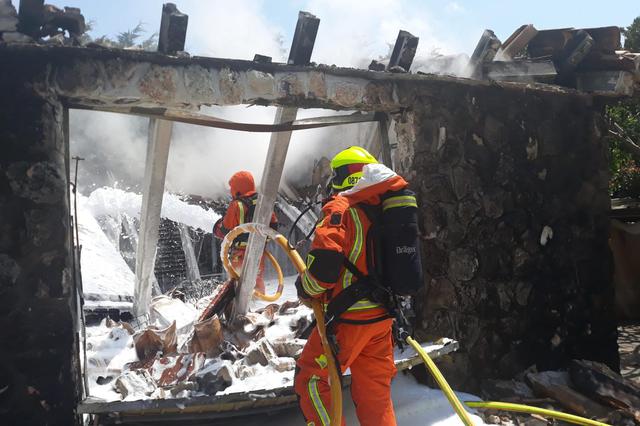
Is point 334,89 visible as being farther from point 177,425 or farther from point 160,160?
point 177,425

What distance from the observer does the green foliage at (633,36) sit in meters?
13.4

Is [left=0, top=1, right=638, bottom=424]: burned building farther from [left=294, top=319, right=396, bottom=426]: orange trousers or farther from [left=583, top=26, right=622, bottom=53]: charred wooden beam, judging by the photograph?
[left=294, top=319, right=396, bottom=426]: orange trousers

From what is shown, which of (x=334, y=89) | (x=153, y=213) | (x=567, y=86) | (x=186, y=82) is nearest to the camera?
(x=186, y=82)

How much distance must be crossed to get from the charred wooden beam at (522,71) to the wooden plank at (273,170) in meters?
1.83

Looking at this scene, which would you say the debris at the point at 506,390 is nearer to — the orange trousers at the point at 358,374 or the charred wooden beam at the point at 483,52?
the orange trousers at the point at 358,374

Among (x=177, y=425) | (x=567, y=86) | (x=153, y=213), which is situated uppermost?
(x=567, y=86)

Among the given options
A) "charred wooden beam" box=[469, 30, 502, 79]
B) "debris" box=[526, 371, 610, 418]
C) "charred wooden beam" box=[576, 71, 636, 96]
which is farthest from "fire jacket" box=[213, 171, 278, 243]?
"charred wooden beam" box=[576, 71, 636, 96]

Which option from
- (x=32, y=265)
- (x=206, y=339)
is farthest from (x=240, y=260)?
(x=32, y=265)

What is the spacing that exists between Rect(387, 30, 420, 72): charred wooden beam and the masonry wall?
2563 millimetres

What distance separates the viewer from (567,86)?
564 cm

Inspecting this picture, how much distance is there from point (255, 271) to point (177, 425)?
6.50 ft

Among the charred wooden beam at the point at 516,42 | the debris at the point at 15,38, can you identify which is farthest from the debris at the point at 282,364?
the charred wooden beam at the point at 516,42

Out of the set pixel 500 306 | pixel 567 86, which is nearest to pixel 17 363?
pixel 500 306

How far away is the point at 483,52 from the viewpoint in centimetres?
503
